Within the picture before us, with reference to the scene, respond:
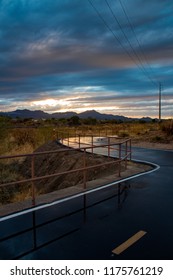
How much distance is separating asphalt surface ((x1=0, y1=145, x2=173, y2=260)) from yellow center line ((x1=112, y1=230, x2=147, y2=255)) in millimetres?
71

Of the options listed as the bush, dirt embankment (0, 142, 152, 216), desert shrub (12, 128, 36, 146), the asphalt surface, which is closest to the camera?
the asphalt surface

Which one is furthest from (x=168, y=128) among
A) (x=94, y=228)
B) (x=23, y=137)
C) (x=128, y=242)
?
(x=128, y=242)

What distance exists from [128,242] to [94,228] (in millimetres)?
925

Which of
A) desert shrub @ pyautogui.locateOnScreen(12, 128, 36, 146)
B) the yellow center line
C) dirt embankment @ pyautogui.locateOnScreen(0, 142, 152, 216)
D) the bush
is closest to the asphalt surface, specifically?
the yellow center line

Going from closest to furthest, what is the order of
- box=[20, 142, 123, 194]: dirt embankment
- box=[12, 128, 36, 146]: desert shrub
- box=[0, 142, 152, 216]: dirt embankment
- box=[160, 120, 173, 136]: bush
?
1. box=[0, 142, 152, 216]: dirt embankment
2. box=[20, 142, 123, 194]: dirt embankment
3. box=[160, 120, 173, 136]: bush
4. box=[12, 128, 36, 146]: desert shrub

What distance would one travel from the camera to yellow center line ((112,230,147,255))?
4.93 meters

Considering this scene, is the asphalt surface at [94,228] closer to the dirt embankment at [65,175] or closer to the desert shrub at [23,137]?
the dirt embankment at [65,175]

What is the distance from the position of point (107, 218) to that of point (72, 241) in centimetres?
146

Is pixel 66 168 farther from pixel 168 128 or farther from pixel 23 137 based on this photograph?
pixel 168 128

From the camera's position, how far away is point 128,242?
17.4ft

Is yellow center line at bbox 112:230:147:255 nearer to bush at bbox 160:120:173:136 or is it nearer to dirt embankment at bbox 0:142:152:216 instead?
dirt embankment at bbox 0:142:152:216

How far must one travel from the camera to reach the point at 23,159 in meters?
27.1

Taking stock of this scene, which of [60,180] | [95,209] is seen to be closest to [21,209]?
[95,209]

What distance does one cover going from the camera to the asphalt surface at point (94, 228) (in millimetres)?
4902
